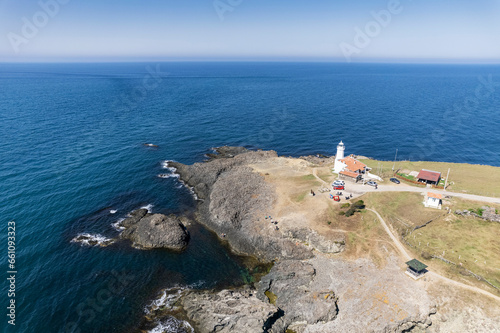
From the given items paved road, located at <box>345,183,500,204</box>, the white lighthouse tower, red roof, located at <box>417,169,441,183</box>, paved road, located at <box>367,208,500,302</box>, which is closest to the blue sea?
the white lighthouse tower

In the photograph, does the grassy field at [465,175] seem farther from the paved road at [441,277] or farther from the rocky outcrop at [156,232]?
the rocky outcrop at [156,232]

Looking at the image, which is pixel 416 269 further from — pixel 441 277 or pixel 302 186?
pixel 302 186

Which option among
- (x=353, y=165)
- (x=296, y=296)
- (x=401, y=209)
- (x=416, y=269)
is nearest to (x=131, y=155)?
(x=353, y=165)

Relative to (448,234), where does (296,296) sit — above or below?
below

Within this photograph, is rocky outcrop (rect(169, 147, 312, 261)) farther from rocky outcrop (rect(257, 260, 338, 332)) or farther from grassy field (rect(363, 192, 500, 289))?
grassy field (rect(363, 192, 500, 289))

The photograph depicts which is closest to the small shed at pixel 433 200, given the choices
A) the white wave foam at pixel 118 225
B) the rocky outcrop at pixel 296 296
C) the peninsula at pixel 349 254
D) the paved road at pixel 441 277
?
the peninsula at pixel 349 254

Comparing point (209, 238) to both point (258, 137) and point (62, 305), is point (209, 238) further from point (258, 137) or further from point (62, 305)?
point (258, 137)
